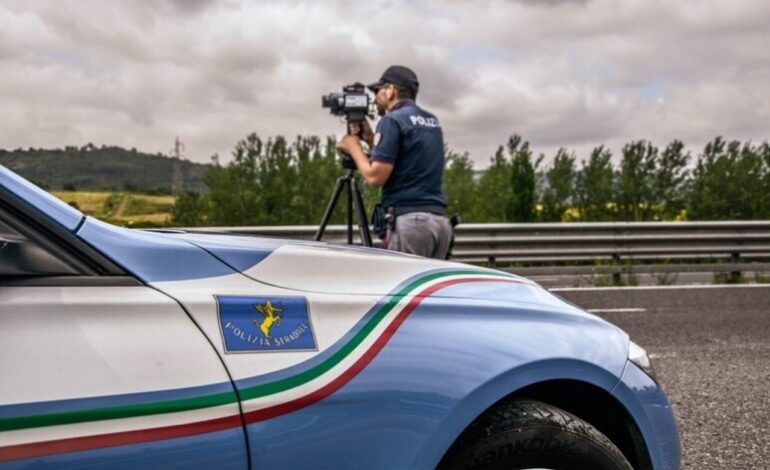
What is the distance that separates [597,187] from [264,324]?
137ft

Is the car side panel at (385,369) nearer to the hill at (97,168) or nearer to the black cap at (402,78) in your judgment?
the hill at (97,168)

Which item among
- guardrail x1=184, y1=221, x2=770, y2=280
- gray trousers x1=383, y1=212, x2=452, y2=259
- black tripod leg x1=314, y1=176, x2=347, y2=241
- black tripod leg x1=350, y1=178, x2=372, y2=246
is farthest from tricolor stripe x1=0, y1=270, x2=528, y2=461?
guardrail x1=184, y1=221, x2=770, y2=280

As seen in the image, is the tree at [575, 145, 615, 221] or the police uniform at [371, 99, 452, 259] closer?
the police uniform at [371, 99, 452, 259]

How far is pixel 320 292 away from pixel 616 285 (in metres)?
9.09

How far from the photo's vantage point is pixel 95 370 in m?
1.19

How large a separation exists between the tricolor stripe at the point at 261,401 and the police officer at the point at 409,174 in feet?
7.23

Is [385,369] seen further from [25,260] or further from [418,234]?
[418,234]

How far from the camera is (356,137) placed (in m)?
4.14

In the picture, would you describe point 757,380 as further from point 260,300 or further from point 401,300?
point 260,300

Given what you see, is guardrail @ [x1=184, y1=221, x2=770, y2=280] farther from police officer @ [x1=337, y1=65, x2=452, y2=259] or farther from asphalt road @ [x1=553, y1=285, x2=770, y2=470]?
police officer @ [x1=337, y1=65, x2=452, y2=259]

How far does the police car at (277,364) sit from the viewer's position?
46.4 inches

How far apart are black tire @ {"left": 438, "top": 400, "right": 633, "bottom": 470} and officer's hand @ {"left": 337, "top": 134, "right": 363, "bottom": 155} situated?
262 cm

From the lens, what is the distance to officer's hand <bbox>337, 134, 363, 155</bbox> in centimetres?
403

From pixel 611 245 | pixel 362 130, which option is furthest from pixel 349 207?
pixel 611 245
